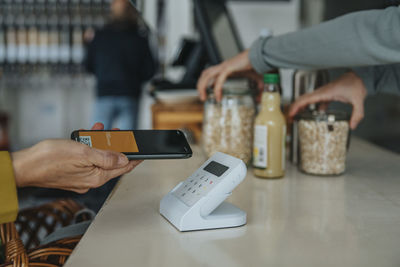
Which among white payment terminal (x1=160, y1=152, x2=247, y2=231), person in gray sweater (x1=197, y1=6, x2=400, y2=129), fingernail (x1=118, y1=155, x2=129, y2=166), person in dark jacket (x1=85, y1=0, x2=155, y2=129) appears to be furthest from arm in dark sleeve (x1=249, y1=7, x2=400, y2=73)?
person in dark jacket (x1=85, y1=0, x2=155, y2=129)

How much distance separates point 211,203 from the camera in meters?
0.76

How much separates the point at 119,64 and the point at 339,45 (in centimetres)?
248

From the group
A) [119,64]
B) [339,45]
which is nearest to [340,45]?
[339,45]

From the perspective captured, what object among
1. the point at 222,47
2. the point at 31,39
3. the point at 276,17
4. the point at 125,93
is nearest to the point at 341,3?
the point at 276,17

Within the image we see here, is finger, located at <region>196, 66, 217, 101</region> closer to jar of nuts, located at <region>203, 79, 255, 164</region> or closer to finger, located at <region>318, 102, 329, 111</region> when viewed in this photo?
jar of nuts, located at <region>203, 79, 255, 164</region>

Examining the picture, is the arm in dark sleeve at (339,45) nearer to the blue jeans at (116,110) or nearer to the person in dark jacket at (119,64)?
the person in dark jacket at (119,64)

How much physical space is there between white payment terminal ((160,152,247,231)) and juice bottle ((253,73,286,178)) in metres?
0.31

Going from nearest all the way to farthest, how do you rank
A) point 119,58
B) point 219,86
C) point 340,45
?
point 340,45 → point 219,86 → point 119,58

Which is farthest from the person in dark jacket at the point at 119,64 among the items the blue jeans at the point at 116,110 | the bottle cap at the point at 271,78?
the bottle cap at the point at 271,78

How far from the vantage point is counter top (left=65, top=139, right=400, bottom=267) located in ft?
2.10

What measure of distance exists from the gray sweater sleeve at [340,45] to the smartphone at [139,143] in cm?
45

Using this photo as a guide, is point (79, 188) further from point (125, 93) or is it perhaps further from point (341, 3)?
point (341, 3)

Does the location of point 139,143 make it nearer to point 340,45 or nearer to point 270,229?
point 270,229

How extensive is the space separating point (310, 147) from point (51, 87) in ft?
14.3
